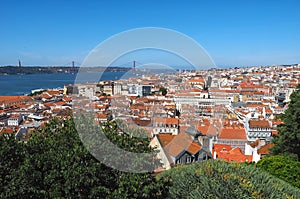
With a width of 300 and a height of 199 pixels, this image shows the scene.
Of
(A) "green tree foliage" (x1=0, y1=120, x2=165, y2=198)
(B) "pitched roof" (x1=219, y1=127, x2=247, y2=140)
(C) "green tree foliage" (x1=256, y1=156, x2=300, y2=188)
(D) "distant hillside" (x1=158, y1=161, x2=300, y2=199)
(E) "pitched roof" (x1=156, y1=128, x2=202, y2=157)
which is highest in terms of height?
(A) "green tree foliage" (x1=0, y1=120, x2=165, y2=198)

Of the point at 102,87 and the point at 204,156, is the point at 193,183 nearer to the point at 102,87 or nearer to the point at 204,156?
the point at 204,156

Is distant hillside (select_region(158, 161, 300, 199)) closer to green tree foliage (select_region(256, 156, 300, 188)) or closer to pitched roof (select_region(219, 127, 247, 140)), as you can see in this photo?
green tree foliage (select_region(256, 156, 300, 188))

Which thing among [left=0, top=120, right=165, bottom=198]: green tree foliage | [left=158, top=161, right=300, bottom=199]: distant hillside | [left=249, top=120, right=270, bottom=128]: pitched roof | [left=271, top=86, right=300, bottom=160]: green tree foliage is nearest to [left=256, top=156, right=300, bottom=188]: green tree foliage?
[left=271, top=86, right=300, bottom=160]: green tree foliage

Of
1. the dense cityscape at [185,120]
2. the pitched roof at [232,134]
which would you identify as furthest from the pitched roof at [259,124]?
the pitched roof at [232,134]

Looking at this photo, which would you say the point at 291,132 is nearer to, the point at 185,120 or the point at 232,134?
the point at 185,120

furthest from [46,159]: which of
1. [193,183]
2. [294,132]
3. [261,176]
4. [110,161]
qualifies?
[294,132]
